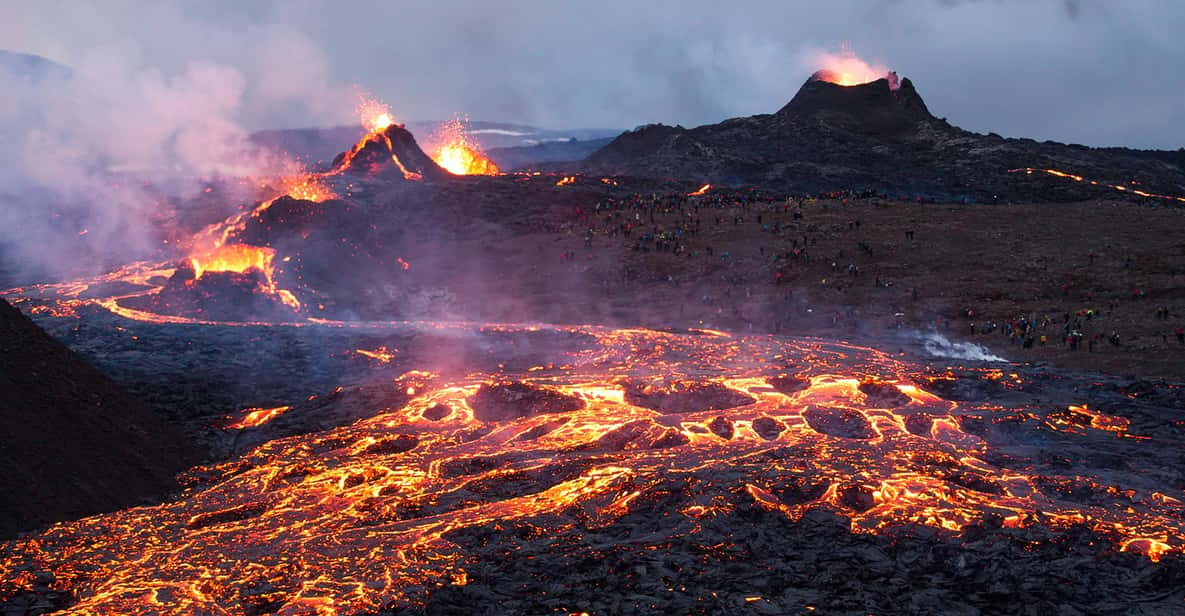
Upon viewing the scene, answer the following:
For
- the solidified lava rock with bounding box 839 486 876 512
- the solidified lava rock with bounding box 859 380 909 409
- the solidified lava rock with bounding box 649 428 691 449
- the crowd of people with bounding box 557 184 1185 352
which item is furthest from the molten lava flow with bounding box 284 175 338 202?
the solidified lava rock with bounding box 839 486 876 512

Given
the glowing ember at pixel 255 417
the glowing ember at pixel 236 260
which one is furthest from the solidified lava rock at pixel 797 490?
the glowing ember at pixel 236 260

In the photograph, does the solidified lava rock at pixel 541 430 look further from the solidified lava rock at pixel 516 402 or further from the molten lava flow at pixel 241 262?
the molten lava flow at pixel 241 262

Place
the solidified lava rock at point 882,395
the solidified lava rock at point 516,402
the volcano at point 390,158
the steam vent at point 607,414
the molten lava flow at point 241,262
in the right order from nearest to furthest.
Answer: the steam vent at point 607,414 < the solidified lava rock at point 516,402 < the solidified lava rock at point 882,395 < the molten lava flow at point 241,262 < the volcano at point 390,158

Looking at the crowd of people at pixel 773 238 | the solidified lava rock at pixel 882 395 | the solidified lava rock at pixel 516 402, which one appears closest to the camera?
the solidified lava rock at pixel 516 402

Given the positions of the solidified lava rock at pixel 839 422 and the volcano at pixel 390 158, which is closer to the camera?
the solidified lava rock at pixel 839 422

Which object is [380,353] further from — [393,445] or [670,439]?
[670,439]

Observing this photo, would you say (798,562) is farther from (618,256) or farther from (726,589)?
(618,256)

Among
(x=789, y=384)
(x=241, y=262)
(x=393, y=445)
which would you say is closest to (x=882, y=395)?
(x=789, y=384)
